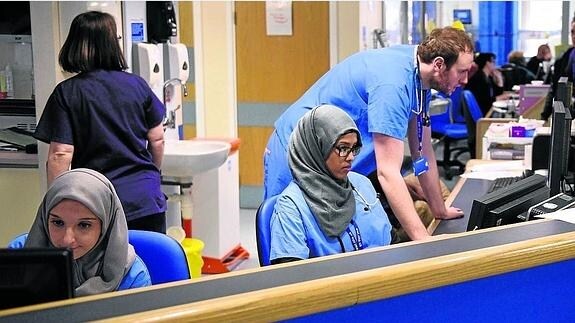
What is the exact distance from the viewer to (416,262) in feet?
4.29

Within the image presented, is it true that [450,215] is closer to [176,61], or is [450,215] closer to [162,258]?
[162,258]

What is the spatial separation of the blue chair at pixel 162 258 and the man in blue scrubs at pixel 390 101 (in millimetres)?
861

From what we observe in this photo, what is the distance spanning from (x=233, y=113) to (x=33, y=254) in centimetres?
479

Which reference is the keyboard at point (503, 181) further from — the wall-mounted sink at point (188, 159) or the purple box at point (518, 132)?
the wall-mounted sink at point (188, 159)

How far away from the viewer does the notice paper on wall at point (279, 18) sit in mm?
6230

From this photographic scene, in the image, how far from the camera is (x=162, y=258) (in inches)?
82.6

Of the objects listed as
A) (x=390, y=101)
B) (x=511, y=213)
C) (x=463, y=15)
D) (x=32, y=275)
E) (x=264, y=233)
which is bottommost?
(x=264, y=233)

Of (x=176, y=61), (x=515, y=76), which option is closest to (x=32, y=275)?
(x=176, y=61)

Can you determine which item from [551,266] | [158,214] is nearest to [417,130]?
[158,214]

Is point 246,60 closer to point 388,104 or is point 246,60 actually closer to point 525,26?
point 388,104

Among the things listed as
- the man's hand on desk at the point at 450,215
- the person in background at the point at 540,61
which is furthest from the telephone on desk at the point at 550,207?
the person in background at the point at 540,61

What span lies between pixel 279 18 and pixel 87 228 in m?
A: 4.55

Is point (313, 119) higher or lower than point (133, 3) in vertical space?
lower

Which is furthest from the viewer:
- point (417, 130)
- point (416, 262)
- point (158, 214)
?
point (158, 214)
